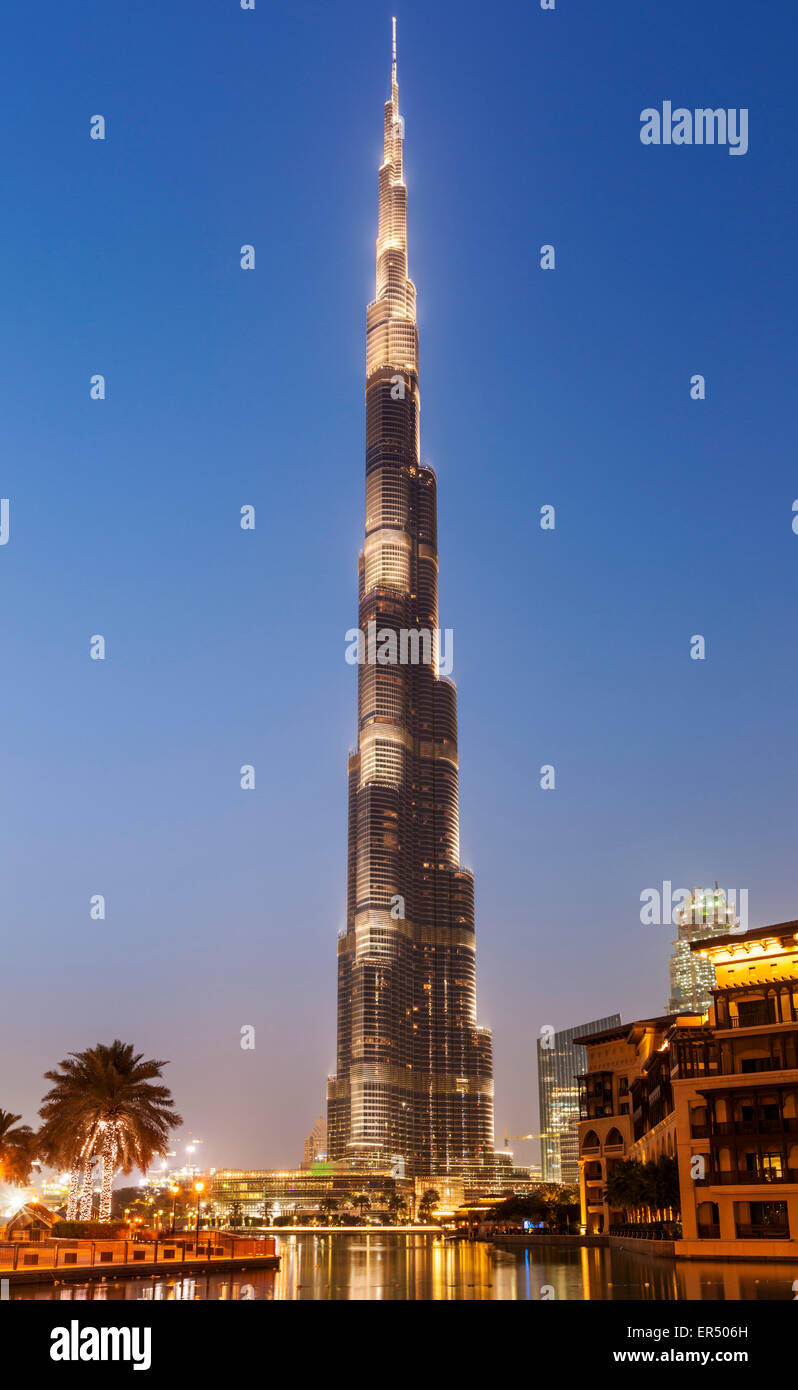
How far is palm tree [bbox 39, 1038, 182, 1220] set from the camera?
67312mm

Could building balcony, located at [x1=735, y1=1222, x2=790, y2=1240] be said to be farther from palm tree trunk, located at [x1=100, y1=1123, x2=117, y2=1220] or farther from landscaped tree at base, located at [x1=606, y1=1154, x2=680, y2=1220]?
palm tree trunk, located at [x1=100, y1=1123, x2=117, y2=1220]

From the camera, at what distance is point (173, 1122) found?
2776 inches

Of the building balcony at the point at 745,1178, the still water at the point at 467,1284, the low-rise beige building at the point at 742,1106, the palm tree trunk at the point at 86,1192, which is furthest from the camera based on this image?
the palm tree trunk at the point at 86,1192

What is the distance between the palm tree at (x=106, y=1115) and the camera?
67.3 meters

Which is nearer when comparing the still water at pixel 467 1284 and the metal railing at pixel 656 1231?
the still water at pixel 467 1284

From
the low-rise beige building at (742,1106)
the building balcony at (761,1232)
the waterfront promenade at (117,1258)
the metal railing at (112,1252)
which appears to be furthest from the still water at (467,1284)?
the building balcony at (761,1232)

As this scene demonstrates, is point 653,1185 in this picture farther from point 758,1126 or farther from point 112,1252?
point 112,1252

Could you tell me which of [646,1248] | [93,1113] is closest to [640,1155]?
[646,1248]

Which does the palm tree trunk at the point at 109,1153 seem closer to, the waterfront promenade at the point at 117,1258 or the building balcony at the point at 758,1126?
the waterfront promenade at the point at 117,1258

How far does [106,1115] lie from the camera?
222 feet

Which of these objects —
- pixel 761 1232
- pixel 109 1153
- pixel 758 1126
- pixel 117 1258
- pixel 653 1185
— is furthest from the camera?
pixel 653 1185

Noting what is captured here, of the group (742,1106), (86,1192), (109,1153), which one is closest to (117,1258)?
(109,1153)
